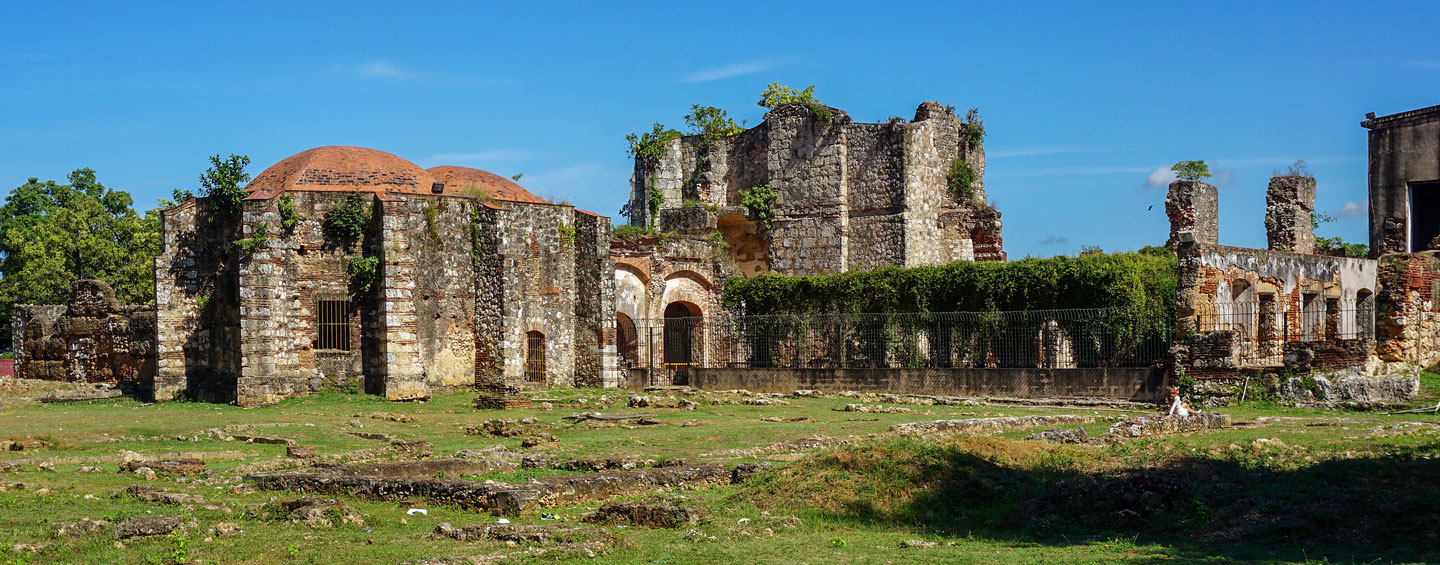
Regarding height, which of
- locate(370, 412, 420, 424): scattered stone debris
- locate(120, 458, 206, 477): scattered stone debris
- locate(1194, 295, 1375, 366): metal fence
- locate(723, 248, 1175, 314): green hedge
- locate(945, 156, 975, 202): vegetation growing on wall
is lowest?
locate(370, 412, 420, 424): scattered stone debris

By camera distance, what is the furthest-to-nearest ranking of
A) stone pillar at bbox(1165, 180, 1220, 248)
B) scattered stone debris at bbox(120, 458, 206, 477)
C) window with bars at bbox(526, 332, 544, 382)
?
stone pillar at bbox(1165, 180, 1220, 248), window with bars at bbox(526, 332, 544, 382), scattered stone debris at bbox(120, 458, 206, 477)

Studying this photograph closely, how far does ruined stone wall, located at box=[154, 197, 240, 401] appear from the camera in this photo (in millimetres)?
26328

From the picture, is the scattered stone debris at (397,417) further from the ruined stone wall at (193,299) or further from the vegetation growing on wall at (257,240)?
the ruined stone wall at (193,299)

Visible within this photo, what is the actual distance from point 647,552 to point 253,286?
742 inches

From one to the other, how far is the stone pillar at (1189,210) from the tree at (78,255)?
3462cm

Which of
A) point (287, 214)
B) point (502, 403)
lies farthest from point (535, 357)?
point (287, 214)

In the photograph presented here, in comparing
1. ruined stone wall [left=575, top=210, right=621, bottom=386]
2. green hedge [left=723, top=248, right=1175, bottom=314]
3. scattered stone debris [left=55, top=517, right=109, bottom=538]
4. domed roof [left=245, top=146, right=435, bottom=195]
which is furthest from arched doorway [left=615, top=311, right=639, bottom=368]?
scattered stone debris [left=55, top=517, right=109, bottom=538]

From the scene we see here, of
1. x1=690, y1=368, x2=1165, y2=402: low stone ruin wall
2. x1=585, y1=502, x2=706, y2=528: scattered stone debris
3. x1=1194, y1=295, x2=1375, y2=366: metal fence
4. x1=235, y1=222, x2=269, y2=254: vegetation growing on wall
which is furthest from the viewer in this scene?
x1=235, y1=222, x2=269, y2=254: vegetation growing on wall

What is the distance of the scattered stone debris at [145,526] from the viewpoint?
30.2 ft

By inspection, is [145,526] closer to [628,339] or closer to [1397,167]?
[628,339]

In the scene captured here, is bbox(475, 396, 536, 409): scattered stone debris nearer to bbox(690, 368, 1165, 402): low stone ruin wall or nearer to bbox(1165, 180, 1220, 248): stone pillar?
bbox(690, 368, 1165, 402): low stone ruin wall

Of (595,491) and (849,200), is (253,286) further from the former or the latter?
(849,200)

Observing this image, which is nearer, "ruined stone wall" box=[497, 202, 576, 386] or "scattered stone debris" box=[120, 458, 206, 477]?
"scattered stone debris" box=[120, 458, 206, 477]

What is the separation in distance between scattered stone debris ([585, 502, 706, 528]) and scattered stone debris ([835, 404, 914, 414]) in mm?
12364
